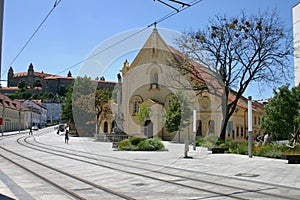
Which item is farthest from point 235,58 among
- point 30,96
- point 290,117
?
point 30,96

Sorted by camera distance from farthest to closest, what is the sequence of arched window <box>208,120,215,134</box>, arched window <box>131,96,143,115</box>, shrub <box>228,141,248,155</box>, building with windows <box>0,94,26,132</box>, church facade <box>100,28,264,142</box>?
1. building with windows <box>0,94,26,132</box>
2. arched window <box>131,96,143,115</box>
3. arched window <box>208,120,215,134</box>
4. church facade <box>100,28,264,142</box>
5. shrub <box>228,141,248,155</box>

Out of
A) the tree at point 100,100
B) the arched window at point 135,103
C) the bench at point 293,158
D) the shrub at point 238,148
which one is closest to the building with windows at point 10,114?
the tree at point 100,100

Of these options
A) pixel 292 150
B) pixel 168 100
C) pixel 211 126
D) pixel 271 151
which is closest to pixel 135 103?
pixel 168 100

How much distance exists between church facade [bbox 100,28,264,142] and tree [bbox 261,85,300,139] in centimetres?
461

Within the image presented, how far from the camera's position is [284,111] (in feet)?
122

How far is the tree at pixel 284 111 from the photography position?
37125mm

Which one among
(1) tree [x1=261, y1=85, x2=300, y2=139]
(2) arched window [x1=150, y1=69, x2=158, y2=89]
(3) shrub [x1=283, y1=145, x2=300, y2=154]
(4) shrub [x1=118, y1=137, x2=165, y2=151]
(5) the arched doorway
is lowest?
(4) shrub [x1=118, y1=137, x2=165, y2=151]

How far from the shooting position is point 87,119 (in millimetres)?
50781

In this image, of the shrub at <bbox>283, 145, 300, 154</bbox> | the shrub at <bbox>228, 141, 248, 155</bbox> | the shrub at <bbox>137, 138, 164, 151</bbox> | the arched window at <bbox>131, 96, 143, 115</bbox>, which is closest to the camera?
the shrub at <bbox>283, 145, 300, 154</bbox>

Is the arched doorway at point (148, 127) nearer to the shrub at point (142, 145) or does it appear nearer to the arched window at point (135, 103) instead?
the arched window at point (135, 103)

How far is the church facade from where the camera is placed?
1590 inches

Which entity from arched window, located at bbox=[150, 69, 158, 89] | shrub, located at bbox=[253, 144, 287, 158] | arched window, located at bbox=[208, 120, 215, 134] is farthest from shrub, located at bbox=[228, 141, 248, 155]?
arched window, located at bbox=[150, 69, 158, 89]

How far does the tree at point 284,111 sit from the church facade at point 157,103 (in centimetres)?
461

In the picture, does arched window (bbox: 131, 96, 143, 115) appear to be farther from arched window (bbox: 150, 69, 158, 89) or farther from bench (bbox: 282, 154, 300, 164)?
bench (bbox: 282, 154, 300, 164)
